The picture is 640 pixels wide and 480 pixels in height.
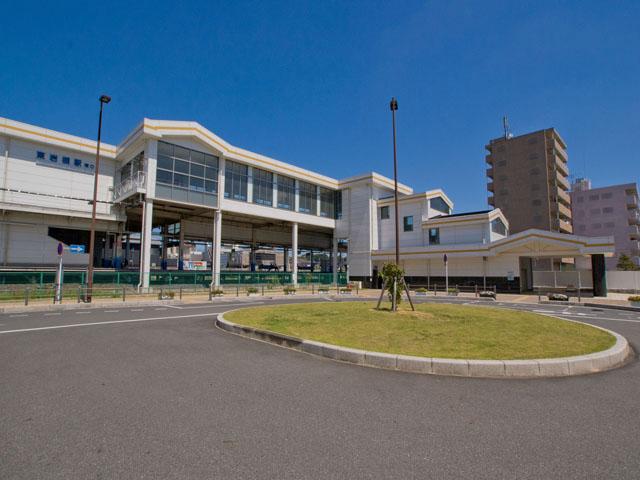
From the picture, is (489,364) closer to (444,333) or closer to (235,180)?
(444,333)

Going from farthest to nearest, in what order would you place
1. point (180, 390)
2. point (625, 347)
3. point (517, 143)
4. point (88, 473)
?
point (517, 143)
point (625, 347)
point (180, 390)
point (88, 473)

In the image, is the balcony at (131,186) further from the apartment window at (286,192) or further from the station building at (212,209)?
the apartment window at (286,192)

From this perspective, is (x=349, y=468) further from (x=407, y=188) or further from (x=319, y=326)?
(x=407, y=188)

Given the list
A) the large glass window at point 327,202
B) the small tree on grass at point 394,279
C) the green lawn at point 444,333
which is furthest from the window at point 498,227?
the green lawn at point 444,333

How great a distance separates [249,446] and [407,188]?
150 feet

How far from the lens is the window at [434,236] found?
3778 cm

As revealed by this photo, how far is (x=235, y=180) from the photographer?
34.8 meters

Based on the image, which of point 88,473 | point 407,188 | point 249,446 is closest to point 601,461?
point 249,446

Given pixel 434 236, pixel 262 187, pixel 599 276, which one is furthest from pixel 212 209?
pixel 599 276

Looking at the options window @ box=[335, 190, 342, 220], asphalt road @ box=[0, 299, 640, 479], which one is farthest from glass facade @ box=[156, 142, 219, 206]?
asphalt road @ box=[0, 299, 640, 479]

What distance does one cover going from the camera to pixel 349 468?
313 centimetres

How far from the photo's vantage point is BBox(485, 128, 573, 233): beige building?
5484 cm

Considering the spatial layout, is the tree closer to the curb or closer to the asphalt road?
the curb

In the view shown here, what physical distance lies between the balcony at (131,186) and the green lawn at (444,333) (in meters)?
20.1
